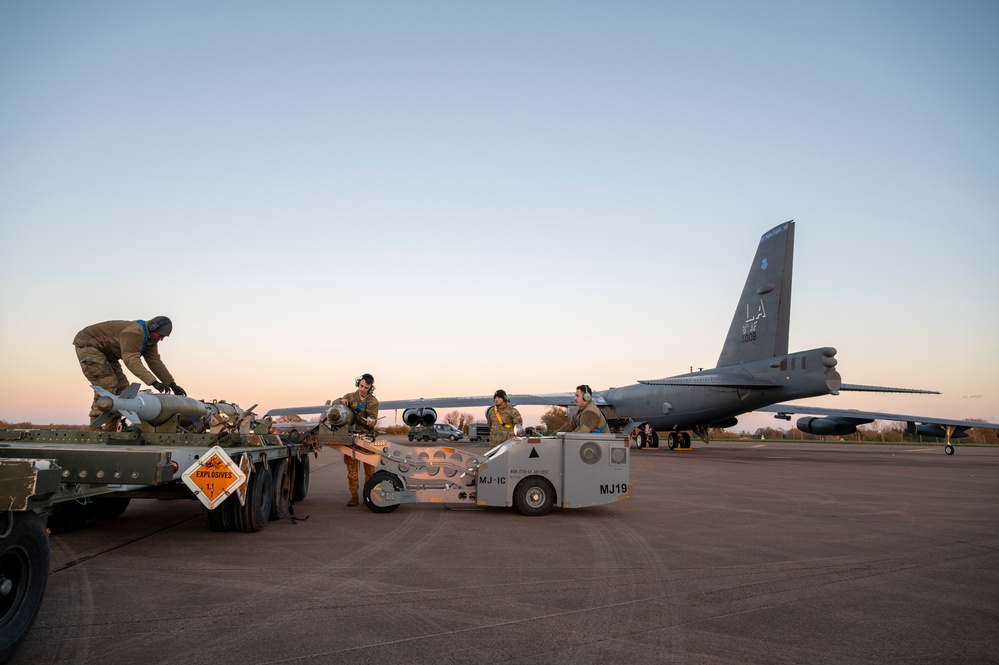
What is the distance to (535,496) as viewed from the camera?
8922mm

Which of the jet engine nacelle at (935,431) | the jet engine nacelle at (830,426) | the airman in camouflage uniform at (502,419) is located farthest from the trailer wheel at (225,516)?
the jet engine nacelle at (935,431)

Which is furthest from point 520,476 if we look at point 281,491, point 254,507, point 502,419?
point 254,507

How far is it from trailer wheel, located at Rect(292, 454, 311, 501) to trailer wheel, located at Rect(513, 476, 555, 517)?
3.37 m

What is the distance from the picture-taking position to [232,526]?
7.21 m

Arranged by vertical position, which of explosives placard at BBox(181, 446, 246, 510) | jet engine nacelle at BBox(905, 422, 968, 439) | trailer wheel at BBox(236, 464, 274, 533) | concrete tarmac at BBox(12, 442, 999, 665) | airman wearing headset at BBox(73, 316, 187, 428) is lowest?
jet engine nacelle at BBox(905, 422, 968, 439)

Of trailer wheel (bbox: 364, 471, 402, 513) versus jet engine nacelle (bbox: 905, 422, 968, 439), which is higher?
trailer wheel (bbox: 364, 471, 402, 513)

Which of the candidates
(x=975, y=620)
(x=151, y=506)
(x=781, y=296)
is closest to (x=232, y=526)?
(x=151, y=506)

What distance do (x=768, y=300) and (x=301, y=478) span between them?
710 inches

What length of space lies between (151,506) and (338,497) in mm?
2799

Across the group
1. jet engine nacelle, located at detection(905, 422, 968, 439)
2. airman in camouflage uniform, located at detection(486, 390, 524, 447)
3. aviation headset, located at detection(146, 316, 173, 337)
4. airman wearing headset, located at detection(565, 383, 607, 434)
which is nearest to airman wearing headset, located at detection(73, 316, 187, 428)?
aviation headset, located at detection(146, 316, 173, 337)

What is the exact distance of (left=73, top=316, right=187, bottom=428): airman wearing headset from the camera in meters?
7.45

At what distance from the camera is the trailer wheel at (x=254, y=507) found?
23.2 ft

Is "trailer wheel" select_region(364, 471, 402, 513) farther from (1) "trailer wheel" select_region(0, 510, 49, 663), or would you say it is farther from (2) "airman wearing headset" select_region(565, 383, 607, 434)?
(1) "trailer wheel" select_region(0, 510, 49, 663)

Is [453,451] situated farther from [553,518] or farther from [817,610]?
[817,610]
